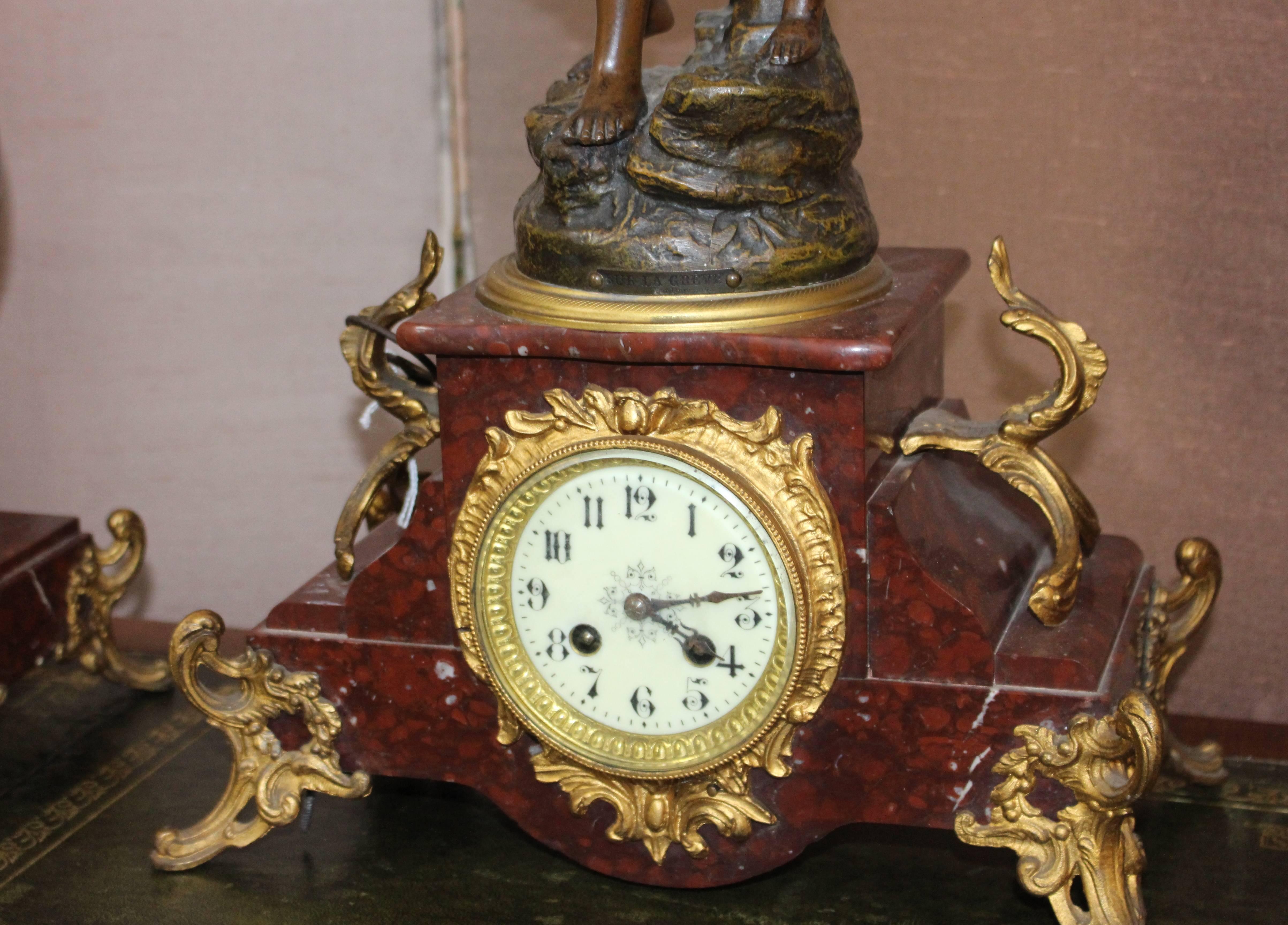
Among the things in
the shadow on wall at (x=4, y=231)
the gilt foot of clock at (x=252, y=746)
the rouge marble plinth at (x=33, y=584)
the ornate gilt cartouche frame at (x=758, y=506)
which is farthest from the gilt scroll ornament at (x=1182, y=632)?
the shadow on wall at (x=4, y=231)

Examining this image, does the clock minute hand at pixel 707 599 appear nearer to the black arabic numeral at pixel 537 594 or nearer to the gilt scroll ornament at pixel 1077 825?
the black arabic numeral at pixel 537 594

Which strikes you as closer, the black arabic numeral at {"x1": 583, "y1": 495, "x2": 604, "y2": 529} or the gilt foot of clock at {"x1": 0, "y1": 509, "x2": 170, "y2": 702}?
the black arabic numeral at {"x1": 583, "y1": 495, "x2": 604, "y2": 529}

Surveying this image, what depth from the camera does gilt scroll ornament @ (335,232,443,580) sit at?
1.79 metres

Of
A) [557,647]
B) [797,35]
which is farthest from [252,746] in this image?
[797,35]

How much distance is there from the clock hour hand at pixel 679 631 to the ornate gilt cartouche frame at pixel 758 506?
3.2 inches

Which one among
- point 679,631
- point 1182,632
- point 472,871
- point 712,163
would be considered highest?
point 712,163

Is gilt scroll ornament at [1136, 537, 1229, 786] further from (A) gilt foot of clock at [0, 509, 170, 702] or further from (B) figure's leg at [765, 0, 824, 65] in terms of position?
(A) gilt foot of clock at [0, 509, 170, 702]

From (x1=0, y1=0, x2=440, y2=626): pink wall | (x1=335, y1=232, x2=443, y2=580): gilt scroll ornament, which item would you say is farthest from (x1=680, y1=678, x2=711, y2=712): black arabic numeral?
(x1=0, y1=0, x2=440, y2=626): pink wall

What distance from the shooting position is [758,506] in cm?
160

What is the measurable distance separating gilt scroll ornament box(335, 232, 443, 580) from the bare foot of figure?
245 millimetres

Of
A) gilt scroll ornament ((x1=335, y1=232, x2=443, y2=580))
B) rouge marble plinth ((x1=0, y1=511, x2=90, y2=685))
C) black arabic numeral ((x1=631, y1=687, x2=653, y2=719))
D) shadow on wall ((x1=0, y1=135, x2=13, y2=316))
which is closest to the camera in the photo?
black arabic numeral ((x1=631, y1=687, x2=653, y2=719))

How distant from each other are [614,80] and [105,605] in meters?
1.04

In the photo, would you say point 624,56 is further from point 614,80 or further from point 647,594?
point 647,594

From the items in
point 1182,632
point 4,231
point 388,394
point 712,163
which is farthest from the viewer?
point 4,231
